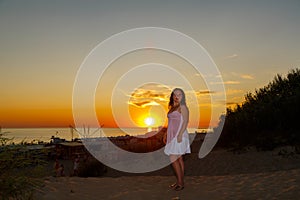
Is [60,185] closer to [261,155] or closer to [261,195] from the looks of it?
[261,195]

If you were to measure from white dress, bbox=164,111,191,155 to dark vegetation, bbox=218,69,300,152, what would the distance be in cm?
832

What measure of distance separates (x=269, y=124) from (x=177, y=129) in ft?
39.3

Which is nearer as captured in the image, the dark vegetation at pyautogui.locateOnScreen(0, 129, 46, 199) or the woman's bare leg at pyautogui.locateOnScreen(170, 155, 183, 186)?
the dark vegetation at pyautogui.locateOnScreen(0, 129, 46, 199)

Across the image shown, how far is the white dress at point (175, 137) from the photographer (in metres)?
8.34

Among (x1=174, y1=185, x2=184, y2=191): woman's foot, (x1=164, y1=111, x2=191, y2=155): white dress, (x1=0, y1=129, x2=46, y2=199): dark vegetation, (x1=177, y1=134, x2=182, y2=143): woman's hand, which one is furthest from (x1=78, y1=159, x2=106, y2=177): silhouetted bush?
(x1=0, y1=129, x2=46, y2=199): dark vegetation

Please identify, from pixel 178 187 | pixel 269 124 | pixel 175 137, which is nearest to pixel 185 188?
pixel 178 187

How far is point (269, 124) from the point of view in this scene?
63.1 feet

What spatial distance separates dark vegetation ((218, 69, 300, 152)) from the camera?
17312mm

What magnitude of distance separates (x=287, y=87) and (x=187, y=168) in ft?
31.2

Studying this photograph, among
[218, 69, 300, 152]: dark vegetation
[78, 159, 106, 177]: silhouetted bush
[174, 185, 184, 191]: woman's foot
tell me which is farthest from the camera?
[218, 69, 300, 152]: dark vegetation

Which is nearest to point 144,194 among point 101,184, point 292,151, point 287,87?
point 101,184

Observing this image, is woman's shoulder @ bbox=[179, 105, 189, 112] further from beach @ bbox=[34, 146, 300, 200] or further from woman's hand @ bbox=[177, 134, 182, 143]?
beach @ bbox=[34, 146, 300, 200]

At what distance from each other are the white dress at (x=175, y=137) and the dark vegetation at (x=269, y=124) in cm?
832

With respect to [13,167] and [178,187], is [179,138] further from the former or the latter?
[13,167]
